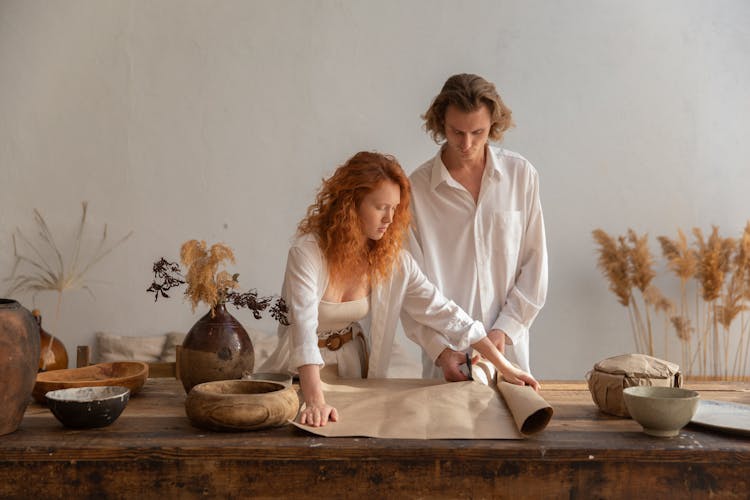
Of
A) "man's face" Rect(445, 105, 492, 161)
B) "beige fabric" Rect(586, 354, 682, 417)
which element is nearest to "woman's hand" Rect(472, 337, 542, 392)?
"beige fabric" Rect(586, 354, 682, 417)

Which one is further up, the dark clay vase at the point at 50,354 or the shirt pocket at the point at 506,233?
the shirt pocket at the point at 506,233

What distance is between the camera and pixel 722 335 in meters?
4.73

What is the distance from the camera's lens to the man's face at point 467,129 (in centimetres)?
274

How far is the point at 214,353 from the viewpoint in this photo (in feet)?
7.17

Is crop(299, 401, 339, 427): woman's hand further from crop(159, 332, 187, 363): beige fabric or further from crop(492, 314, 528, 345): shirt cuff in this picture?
crop(159, 332, 187, 363): beige fabric

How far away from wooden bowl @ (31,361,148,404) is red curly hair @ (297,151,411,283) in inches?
26.4

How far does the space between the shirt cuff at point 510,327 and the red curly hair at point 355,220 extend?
0.63 metres

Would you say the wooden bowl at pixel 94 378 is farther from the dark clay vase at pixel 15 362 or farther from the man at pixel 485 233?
the man at pixel 485 233

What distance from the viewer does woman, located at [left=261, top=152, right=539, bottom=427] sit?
231cm

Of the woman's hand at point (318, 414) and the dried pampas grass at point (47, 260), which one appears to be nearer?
the woman's hand at point (318, 414)

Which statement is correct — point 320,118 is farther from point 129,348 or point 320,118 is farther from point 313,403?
point 313,403


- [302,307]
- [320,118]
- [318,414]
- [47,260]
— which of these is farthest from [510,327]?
[47,260]

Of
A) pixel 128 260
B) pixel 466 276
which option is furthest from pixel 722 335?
pixel 128 260

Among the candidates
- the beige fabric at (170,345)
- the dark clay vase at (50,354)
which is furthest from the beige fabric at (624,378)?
the beige fabric at (170,345)
